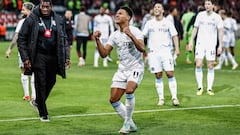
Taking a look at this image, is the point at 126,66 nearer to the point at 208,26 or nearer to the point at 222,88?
the point at 208,26

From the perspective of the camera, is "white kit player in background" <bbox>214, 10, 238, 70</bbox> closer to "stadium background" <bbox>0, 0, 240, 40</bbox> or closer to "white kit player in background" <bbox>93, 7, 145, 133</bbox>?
"stadium background" <bbox>0, 0, 240, 40</bbox>

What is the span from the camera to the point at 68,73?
81.8 ft

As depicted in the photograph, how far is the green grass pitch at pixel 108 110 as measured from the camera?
13180 mm

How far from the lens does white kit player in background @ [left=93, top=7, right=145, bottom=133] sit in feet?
41.9

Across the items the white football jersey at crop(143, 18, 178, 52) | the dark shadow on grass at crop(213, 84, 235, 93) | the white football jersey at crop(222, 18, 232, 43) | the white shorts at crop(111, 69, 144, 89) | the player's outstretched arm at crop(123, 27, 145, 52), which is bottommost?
the dark shadow on grass at crop(213, 84, 235, 93)

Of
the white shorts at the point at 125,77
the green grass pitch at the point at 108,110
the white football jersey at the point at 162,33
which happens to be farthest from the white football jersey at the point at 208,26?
the white shorts at the point at 125,77

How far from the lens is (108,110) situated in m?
15.7

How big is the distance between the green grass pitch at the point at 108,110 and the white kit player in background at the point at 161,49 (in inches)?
17.5

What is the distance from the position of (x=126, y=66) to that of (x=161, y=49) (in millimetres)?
3951

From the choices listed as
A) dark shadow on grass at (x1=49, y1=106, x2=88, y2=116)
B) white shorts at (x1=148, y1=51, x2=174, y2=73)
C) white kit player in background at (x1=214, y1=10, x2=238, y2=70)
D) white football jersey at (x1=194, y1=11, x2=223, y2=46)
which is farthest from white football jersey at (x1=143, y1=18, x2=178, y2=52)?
white kit player in background at (x1=214, y1=10, x2=238, y2=70)

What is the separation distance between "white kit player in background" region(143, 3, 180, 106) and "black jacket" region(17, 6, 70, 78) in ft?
10.5

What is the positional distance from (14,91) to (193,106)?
5275 millimetres

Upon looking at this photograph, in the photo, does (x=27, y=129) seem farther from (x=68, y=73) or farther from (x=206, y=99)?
(x=68, y=73)

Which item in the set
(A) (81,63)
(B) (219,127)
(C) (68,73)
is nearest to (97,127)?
(B) (219,127)
